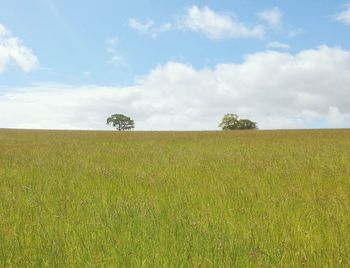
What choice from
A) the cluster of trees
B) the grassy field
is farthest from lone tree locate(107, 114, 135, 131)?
the grassy field

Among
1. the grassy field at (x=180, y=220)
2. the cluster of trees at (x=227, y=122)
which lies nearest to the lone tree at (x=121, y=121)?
the cluster of trees at (x=227, y=122)

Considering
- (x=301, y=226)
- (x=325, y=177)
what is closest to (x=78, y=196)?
(x=301, y=226)

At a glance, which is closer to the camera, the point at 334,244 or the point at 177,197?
the point at 334,244

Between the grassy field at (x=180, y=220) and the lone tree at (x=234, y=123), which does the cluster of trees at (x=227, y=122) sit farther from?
the grassy field at (x=180, y=220)

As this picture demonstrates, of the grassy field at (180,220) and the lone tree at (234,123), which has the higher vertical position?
the lone tree at (234,123)

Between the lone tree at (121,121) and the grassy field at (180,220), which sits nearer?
the grassy field at (180,220)

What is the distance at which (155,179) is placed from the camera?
27.6ft

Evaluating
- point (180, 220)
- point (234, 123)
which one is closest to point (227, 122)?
point (234, 123)

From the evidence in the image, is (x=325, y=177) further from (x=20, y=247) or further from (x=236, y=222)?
(x=20, y=247)

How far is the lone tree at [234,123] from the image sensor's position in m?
101

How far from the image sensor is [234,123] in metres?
102

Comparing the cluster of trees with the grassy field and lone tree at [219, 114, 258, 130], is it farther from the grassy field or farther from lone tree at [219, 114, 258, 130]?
the grassy field

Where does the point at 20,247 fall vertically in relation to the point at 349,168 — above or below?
below

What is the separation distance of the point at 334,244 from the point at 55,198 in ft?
14.7
